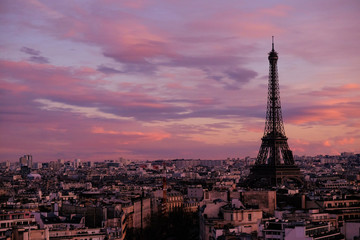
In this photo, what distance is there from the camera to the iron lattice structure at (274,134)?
126 metres

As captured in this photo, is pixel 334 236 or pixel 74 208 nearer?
pixel 334 236

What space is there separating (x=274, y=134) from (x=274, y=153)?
3551 mm

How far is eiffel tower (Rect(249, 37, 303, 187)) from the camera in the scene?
4877 inches

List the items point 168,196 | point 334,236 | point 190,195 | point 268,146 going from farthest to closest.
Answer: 1. point 268,146
2. point 190,195
3. point 168,196
4. point 334,236

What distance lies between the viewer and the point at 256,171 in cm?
12550

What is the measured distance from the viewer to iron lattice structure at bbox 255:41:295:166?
415 feet

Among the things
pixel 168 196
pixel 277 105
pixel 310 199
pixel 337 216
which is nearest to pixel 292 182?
pixel 277 105

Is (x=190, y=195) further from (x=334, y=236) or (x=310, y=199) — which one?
(x=334, y=236)

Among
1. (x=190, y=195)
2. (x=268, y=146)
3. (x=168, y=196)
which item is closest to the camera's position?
(x=168, y=196)

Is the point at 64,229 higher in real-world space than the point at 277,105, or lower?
lower

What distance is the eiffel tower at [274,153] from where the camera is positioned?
123875mm

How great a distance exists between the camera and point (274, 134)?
127m

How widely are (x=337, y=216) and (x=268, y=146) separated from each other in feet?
205

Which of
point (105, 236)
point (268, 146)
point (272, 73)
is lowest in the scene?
point (105, 236)
